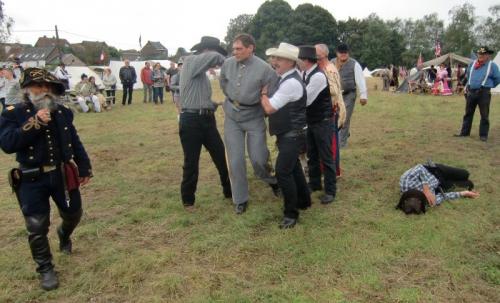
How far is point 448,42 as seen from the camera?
67938 mm

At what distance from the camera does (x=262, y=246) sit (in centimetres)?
414

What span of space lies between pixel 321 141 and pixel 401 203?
119 cm

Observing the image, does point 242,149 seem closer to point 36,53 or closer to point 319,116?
point 319,116

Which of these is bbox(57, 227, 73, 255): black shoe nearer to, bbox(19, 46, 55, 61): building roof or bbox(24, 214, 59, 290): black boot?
bbox(24, 214, 59, 290): black boot

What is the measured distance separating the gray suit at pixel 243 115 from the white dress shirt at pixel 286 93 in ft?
1.33

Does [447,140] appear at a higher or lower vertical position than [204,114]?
lower

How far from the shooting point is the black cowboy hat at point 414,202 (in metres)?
4.77

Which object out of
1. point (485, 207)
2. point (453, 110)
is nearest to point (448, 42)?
point (453, 110)

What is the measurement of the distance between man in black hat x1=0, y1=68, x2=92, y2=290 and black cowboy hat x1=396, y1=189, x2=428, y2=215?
354cm

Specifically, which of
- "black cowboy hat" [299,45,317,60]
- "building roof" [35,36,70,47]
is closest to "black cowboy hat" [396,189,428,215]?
"black cowboy hat" [299,45,317,60]

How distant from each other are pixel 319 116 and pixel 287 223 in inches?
53.8

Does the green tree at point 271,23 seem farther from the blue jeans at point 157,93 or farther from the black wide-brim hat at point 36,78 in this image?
the black wide-brim hat at point 36,78

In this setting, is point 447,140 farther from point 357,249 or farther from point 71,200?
point 71,200

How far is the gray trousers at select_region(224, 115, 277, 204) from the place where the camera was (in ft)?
15.8
